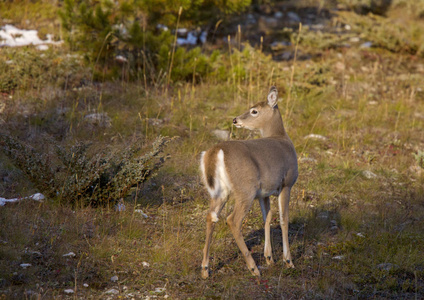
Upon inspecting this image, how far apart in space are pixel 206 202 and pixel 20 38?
716cm

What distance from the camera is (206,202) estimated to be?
5770 millimetres

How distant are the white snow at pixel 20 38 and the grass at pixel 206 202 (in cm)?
109

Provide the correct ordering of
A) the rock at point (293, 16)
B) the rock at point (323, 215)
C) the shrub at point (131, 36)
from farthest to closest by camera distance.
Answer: the rock at point (293, 16) < the shrub at point (131, 36) < the rock at point (323, 215)

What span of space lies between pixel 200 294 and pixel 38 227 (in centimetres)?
A: 179

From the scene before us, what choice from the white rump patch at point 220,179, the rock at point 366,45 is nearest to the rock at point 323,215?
the white rump patch at point 220,179

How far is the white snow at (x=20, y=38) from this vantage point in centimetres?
1002

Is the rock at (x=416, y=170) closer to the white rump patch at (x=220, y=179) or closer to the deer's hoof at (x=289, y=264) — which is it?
the deer's hoof at (x=289, y=264)

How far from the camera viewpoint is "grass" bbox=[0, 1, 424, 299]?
4086 mm

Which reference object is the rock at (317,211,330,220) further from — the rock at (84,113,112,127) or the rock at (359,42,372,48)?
the rock at (359,42,372,48)

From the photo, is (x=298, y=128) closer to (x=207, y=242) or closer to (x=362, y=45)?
(x=207, y=242)

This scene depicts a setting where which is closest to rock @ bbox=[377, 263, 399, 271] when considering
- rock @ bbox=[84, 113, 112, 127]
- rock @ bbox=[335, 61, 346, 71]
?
rock @ bbox=[84, 113, 112, 127]

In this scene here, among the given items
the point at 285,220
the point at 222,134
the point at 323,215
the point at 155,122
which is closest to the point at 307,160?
the point at 222,134

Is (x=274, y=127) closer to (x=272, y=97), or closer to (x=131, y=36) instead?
(x=272, y=97)

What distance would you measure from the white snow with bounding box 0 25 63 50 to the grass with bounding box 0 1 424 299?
1.09 meters
